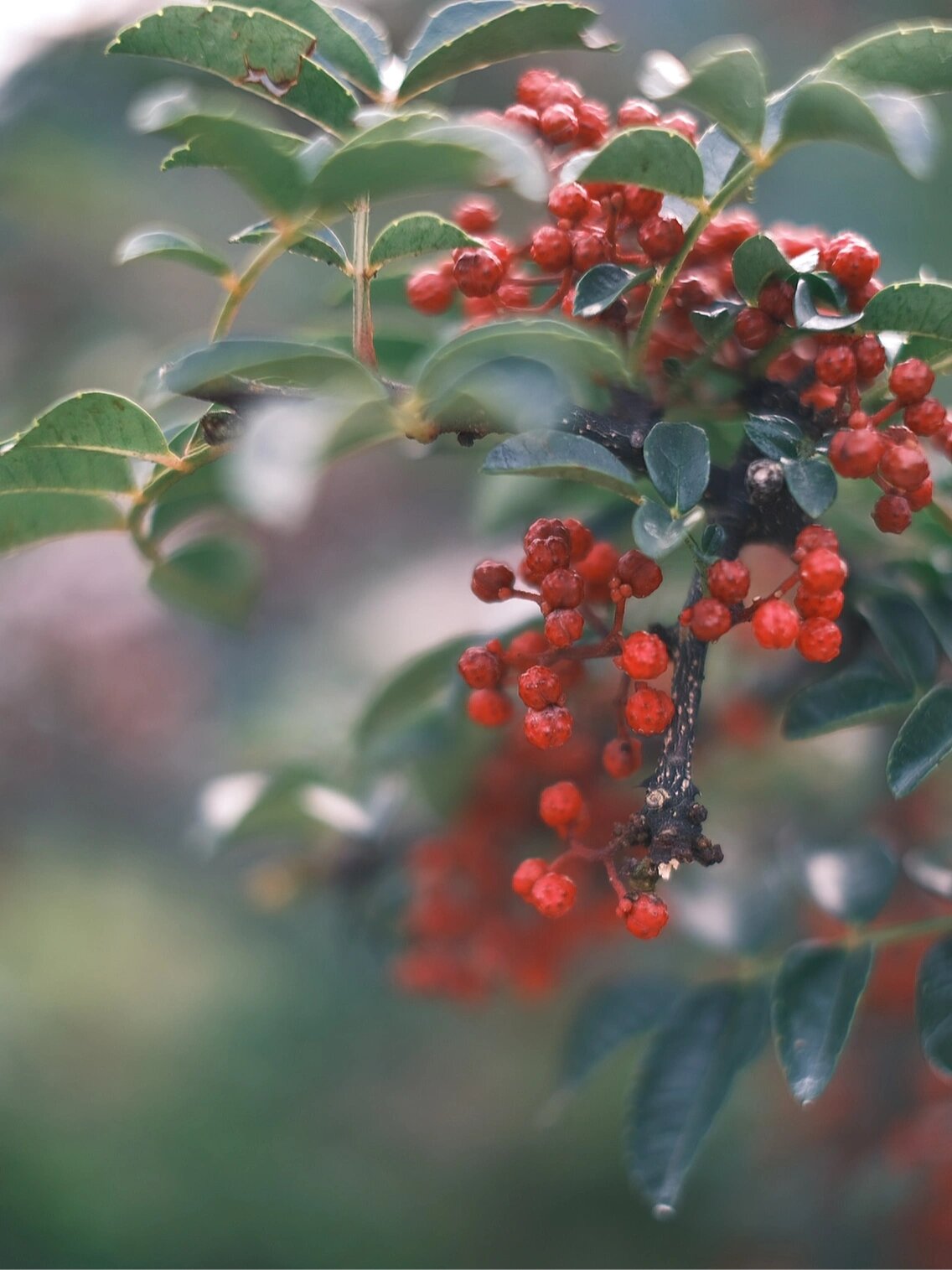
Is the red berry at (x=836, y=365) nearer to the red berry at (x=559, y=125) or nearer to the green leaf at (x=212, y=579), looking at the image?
the red berry at (x=559, y=125)

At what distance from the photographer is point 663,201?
0.79 meters

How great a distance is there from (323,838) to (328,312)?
941mm

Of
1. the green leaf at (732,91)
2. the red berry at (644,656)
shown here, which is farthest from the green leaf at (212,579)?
the green leaf at (732,91)

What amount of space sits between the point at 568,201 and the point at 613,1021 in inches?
32.9

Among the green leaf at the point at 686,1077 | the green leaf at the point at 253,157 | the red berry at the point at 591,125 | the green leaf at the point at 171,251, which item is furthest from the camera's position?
the green leaf at the point at 686,1077

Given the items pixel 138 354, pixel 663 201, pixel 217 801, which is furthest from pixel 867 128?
pixel 138 354

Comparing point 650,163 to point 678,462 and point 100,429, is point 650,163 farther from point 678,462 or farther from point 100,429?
point 100,429

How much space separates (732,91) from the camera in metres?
0.65

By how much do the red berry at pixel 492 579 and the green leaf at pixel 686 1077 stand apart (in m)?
0.53

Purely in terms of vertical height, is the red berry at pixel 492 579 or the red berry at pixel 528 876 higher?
the red berry at pixel 492 579

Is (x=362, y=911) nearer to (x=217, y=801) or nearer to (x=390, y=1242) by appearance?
(x=217, y=801)

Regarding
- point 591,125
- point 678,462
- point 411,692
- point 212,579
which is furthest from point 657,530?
point 212,579

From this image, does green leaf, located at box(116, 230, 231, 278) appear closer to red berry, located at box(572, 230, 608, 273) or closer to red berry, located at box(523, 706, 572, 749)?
red berry, located at box(572, 230, 608, 273)

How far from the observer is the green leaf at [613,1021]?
1193 millimetres
